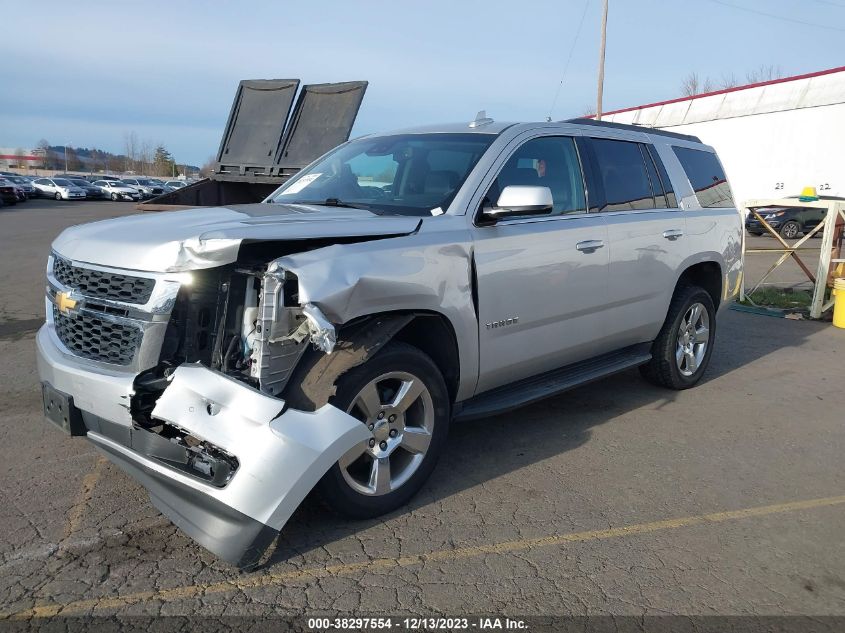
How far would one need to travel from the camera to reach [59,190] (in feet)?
156

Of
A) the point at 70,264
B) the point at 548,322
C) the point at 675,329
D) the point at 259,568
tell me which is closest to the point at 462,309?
the point at 548,322

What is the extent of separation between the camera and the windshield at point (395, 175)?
4152 mm

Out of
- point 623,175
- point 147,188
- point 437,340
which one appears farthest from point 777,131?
point 147,188

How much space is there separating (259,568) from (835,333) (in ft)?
27.0

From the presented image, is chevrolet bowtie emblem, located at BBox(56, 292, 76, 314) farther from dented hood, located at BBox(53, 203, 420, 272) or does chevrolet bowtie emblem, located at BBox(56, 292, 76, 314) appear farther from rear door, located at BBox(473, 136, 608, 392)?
rear door, located at BBox(473, 136, 608, 392)

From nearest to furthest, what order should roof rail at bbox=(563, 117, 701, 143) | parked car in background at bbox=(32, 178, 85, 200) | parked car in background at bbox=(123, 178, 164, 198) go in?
roof rail at bbox=(563, 117, 701, 143) → parked car in background at bbox=(32, 178, 85, 200) → parked car in background at bbox=(123, 178, 164, 198)

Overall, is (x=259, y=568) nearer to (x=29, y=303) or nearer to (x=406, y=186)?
(x=406, y=186)

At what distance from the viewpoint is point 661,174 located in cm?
565

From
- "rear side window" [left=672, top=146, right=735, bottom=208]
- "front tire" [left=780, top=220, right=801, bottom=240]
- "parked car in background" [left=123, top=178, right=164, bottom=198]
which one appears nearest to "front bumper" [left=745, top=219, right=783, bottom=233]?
"front tire" [left=780, top=220, right=801, bottom=240]

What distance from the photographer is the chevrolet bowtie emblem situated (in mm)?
3467

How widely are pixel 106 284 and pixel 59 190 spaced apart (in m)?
50.3

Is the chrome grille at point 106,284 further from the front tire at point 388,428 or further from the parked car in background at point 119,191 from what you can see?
the parked car in background at point 119,191

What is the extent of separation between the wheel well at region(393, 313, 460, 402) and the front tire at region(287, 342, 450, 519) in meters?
0.15

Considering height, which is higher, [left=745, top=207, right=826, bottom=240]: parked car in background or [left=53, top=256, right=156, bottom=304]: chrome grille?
[left=53, top=256, right=156, bottom=304]: chrome grille
